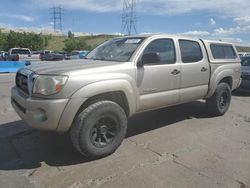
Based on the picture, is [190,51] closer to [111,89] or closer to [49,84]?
[111,89]

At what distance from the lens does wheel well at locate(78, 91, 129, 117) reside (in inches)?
165

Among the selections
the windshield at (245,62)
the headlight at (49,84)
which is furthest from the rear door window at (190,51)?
the windshield at (245,62)

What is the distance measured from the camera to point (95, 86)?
4082 millimetres

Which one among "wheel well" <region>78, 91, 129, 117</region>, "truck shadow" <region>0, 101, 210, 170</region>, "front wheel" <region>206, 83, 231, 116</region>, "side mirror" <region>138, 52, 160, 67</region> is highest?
"side mirror" <region>138, 52, 160, 67</region>

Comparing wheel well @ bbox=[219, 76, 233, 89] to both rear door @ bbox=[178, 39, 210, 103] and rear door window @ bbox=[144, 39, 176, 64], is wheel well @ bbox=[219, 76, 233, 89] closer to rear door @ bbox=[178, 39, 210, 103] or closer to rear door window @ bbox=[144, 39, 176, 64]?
rear door @ bbox=[178, 39, 210, 103]

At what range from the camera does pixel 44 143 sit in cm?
494

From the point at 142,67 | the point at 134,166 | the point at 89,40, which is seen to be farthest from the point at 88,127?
the point at 89,40

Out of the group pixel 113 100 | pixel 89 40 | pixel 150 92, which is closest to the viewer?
pixel 113 100

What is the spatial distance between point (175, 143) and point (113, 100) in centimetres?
133

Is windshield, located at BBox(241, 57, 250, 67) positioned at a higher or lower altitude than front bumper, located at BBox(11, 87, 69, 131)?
higher

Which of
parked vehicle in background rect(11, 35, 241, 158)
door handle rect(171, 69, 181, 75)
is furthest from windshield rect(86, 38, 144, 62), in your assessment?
door handle rect(171, 69, 181, 75)

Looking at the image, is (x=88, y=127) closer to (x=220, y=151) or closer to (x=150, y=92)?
(x=150, y=92)

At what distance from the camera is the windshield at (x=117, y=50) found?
4930mm

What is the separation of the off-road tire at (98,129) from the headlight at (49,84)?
19.4 inches
